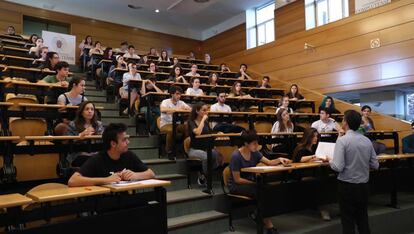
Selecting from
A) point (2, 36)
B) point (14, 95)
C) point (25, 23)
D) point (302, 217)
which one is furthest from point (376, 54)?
point (25, 23)

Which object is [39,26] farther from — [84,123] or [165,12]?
[84,123]

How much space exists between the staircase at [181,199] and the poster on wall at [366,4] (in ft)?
16.4

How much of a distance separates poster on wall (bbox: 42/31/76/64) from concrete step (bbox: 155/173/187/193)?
5925mm

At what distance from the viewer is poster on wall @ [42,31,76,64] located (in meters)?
8.38

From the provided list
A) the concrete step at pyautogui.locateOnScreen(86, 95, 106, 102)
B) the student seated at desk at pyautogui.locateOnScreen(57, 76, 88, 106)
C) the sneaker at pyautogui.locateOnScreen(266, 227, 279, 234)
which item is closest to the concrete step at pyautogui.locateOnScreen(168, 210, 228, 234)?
the sneaker at pyautogui.locateOnScreen(266, 227, 279, 234)

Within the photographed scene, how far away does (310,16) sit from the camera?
8.38 meters

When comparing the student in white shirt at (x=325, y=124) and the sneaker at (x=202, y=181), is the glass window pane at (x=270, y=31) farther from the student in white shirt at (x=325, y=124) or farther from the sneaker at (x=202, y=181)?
the sneaker at (x=202, y=181)

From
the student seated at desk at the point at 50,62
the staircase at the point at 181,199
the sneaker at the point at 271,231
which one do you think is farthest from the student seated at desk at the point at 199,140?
the student seated at desk at the point at 50,62

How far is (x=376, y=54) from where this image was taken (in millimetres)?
6617

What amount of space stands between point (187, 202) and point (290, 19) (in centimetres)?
665

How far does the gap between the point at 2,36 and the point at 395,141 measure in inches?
323

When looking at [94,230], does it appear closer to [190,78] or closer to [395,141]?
[395,141]

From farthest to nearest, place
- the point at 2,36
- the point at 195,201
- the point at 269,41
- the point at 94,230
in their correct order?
the point at 269,41, the point at 2,36, the point at 195,201, the point at 94,230

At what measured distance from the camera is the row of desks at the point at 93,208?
194 centimetres
